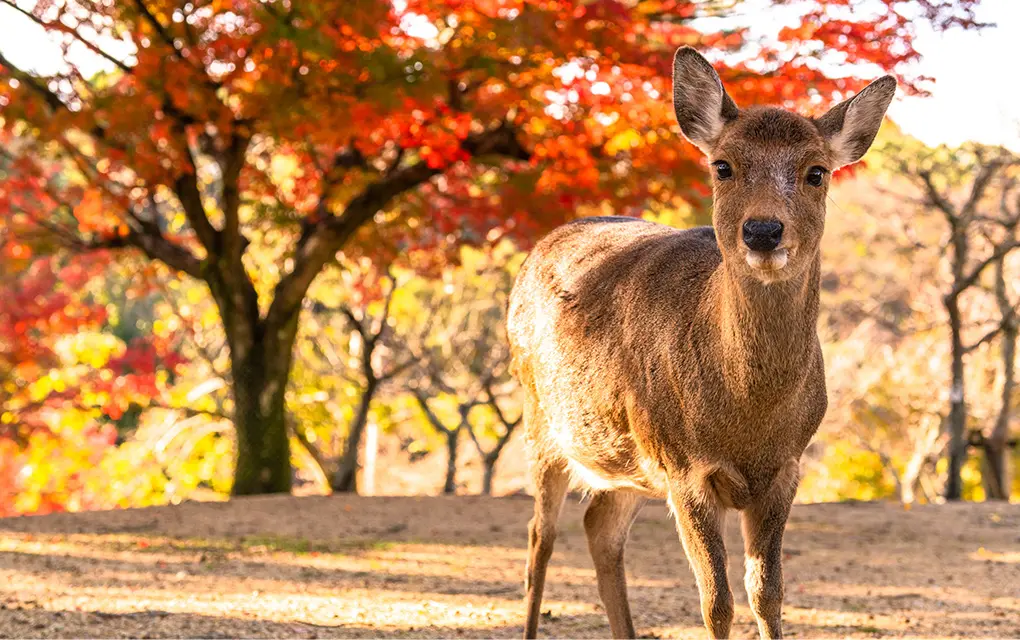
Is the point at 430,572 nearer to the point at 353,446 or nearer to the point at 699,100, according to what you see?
the point at 699,100

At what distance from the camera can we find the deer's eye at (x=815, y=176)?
12.1 ft

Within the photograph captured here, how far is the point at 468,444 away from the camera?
71.6ft

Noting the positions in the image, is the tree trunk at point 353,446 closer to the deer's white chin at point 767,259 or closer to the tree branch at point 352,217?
the tree branch at point 352,217

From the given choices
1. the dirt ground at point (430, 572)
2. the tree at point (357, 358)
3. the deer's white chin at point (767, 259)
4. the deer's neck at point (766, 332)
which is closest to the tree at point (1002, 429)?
the dirt ground at point (430, 572)

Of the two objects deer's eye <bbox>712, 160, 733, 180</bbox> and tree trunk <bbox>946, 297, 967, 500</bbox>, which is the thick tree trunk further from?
deer's eye <bbox>712, 160, 733, 180</bbox>

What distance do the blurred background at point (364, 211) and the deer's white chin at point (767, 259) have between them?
4781 mm

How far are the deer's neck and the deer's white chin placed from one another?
10.2 inches

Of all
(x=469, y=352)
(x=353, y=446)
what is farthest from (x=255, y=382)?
(x=469, y=352)

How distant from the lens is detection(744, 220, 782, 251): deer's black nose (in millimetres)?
3400

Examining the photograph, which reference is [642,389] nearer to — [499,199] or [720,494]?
[720,494]

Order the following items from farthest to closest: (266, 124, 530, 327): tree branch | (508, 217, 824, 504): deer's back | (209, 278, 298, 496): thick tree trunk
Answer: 1. (209, 278, 298, 496): thick tree trunk
2. (266, 124, 530, 327): tree branch
3. (508, 217, 824, 504): deer's back

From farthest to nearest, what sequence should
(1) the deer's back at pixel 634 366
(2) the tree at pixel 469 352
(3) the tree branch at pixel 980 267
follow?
(2) the tree at pixel 469 352 → (3) the tree branch at pixel 980 267 → (1) the deer's back at pixel 634 366

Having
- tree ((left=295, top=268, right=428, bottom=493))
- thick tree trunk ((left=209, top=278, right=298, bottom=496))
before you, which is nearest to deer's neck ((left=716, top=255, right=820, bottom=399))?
thick tree trunk ((left=209, top=278, right=298, bottom=496))

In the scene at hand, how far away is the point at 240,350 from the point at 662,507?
447 cm
